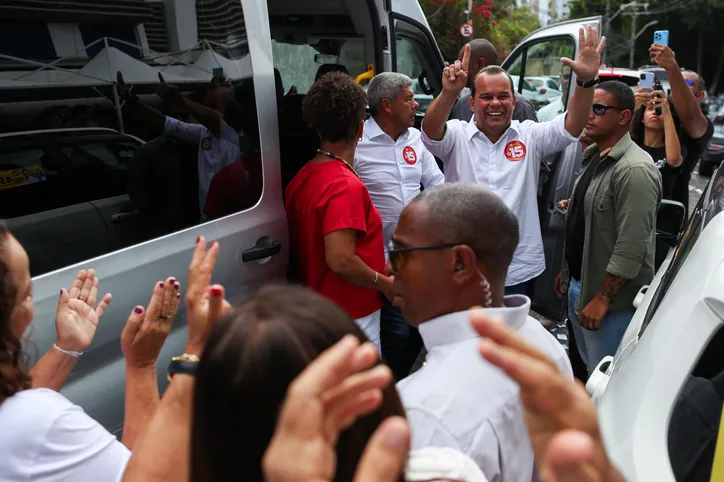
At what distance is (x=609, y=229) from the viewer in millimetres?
2904

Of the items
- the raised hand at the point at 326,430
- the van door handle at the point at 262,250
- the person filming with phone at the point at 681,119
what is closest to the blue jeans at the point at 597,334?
the van door handle at the point at 262,250

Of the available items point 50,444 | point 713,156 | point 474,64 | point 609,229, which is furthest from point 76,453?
point 713,156

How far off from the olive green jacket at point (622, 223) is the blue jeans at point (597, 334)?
63 mm

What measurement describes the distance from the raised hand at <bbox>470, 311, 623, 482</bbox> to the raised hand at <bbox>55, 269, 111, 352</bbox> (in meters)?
1.28

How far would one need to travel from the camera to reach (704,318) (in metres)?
1.43

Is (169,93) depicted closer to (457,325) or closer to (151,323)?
(151,323)

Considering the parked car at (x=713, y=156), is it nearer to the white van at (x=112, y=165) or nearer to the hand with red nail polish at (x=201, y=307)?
the white van at (x=112, y=165)

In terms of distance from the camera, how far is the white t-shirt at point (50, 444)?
1.28 meters

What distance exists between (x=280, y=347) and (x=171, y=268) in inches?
58.3

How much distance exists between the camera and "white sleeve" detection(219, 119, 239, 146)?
248 centimetres

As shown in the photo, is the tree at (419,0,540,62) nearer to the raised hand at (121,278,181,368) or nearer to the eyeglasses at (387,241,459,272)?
the eyeglasses at (387,241,459,272)

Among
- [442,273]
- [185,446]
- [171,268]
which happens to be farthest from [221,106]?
[185,446]

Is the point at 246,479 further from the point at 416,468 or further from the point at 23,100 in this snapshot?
the point at 23,100

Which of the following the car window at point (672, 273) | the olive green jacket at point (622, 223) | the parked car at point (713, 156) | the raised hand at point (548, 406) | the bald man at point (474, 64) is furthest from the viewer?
the parked car at point (713, 156)
